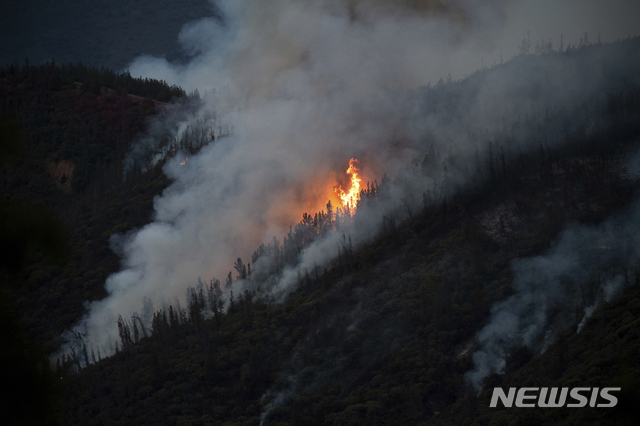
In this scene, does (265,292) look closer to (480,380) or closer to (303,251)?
(303,251)

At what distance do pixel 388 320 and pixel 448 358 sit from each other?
59.3ft

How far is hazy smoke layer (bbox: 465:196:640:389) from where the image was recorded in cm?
9175

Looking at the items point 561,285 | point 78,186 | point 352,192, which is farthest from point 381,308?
point 78,186

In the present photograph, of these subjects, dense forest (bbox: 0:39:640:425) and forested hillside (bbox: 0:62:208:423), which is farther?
forested hillside (bbox: 0:62:208:423)

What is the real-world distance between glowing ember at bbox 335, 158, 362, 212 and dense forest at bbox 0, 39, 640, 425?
18.9ft

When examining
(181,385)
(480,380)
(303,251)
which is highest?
(303,251)

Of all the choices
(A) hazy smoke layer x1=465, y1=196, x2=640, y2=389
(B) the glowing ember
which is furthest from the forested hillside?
(A) hazy smoke layer x1=465, y1=196, x2=640, y2=389

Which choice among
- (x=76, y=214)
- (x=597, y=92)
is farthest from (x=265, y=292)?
(x=597, y=92)

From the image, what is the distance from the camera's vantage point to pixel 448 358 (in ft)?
307

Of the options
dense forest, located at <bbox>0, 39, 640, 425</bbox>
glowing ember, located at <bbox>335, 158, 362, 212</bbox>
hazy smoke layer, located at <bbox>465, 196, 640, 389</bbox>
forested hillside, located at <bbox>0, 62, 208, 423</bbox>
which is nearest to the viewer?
dense forest, located at <bbox>0, 39, 640, 425</bbox>

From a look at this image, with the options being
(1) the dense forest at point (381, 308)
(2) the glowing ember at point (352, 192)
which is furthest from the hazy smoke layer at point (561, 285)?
(2) the glowing ember at point (352, 192)

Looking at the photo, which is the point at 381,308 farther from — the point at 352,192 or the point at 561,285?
the point at 352,192

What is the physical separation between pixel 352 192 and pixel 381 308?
67988 millimetres

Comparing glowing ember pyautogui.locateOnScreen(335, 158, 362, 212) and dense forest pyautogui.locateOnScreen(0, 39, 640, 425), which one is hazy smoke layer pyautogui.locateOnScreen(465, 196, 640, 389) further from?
glowing ember pyautogui.locateOnScreen(335, 158, 362, 212)
